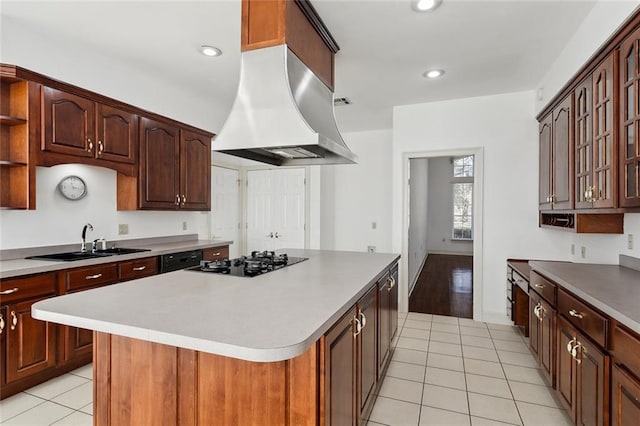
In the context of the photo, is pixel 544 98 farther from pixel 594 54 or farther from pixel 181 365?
pixel 181 365

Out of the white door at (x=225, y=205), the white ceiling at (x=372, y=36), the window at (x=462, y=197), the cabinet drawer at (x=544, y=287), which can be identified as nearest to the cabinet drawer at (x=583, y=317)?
the cabinet drawer at (x=544, y=287)

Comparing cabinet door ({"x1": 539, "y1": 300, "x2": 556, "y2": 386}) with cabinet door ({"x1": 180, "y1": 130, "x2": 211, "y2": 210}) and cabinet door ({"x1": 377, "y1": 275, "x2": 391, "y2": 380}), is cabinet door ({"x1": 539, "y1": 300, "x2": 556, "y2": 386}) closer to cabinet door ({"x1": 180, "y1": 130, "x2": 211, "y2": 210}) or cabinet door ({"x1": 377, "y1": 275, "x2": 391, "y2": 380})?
cabinet door ({"x1": 377, "y1": 275, "x2": 391, "y2": 380})

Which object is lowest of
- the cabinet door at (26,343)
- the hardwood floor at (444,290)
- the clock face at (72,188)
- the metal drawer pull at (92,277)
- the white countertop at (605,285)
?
the hardwood floor at (444,290)

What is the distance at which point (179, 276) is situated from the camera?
198 cm

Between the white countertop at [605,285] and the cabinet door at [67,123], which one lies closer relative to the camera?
the white countertop at [605,285]

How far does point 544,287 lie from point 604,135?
1.05 m

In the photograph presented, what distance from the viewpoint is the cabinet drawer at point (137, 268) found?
9.31 ft

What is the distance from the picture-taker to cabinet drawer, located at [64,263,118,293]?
8.06 ft

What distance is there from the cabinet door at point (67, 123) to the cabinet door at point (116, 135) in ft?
0.23

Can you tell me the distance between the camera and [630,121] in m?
1.75

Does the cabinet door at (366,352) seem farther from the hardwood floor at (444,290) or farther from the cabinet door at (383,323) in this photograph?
the hardwood floor at (444,290)

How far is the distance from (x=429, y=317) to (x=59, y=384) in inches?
146

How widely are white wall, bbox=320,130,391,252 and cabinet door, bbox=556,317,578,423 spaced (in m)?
3.43

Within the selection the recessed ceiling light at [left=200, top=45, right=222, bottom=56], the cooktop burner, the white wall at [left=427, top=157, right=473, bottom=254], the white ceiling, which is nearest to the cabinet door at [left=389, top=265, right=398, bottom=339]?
the cooktop burner
